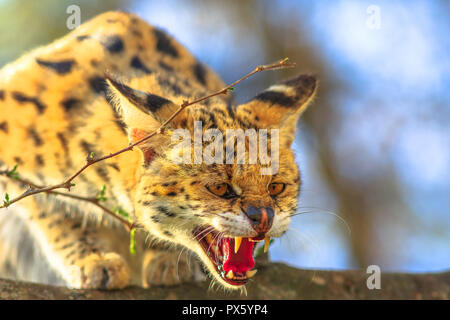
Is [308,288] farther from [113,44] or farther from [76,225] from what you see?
[113,44]

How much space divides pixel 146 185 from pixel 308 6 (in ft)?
18.3

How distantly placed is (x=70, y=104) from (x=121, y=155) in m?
0.83

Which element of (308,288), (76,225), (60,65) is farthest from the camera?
(76,225)

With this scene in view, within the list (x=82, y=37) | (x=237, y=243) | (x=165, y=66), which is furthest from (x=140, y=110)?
(x=82, y=37)

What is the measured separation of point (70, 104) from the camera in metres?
4.82

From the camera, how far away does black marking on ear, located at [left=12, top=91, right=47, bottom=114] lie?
4.82 m

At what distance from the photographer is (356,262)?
8672mm

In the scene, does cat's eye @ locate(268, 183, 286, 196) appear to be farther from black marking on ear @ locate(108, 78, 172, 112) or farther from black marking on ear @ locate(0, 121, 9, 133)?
black marking on ear @ locate(0, 121, 9, 133)

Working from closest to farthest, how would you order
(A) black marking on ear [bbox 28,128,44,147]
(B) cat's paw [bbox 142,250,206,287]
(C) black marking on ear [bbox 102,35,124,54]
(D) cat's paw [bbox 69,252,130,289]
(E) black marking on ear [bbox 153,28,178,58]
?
(D) cat's paw [bbox 69,252,130,289]
(B) cat's paw [bbox 142,250,206,287]
(A) black marking on ear [bbox 28,128,44,147]
(C) black marking on ear [bbox 102,35,124,54]
(E) black marking on ear [bbox 153,28,178,58]

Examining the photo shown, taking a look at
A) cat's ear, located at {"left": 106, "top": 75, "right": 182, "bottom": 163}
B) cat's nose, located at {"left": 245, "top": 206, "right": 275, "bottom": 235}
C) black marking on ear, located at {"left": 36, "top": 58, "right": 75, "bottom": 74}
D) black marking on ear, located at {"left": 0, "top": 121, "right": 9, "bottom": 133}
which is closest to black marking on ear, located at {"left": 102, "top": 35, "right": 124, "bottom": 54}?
black marking on ear, located at {"left": 36, "top": 58, "right": 75, "bottom": 74}

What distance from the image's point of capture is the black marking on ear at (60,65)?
4926mm

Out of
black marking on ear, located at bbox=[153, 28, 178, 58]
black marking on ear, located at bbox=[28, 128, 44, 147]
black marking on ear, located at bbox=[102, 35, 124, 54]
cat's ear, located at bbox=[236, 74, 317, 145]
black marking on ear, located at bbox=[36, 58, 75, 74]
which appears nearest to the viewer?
cat's ear, located at bbox=[236, 74, 317, 145]
